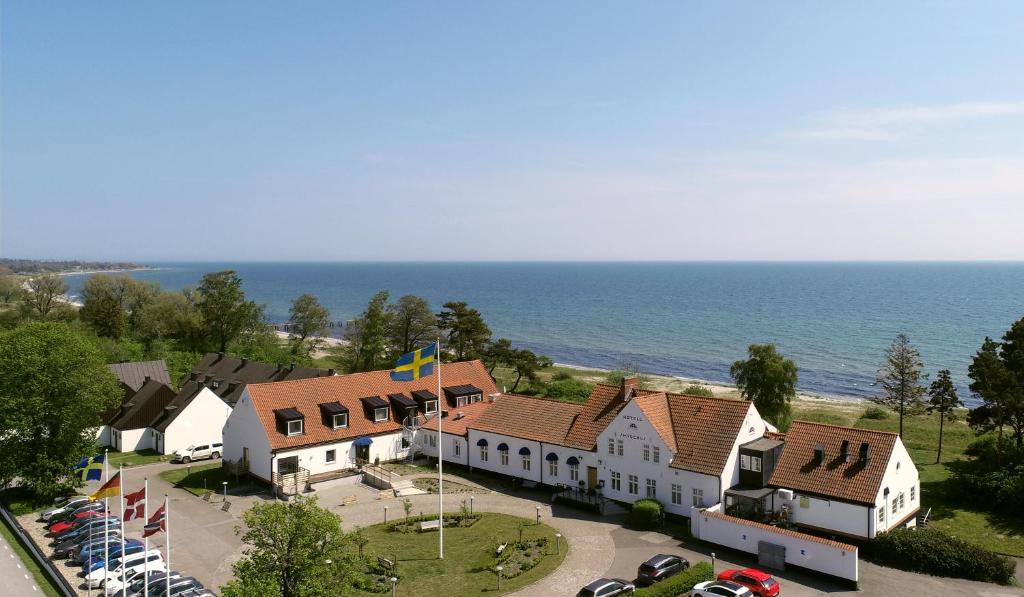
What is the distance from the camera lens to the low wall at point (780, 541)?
92.7 ft

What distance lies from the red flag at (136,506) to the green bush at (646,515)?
2289 centimetres

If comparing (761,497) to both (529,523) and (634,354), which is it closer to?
(529,523)

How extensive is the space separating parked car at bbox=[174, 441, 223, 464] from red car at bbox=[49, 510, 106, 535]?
14.6 m

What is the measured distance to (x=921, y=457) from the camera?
5222 centimetres

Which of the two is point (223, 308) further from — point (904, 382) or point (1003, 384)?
point (1003, 384)

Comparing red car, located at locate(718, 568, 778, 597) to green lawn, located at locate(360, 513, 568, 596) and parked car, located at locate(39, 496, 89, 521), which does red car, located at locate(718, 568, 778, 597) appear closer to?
green lawn, located at locate(360, 513, 568, 596)

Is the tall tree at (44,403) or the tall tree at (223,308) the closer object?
the tall tree at (44,403)

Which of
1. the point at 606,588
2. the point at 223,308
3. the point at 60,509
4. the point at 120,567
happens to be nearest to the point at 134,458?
the point at 60,509

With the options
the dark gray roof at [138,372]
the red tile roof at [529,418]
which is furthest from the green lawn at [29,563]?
the dark gray roof at [138,372]

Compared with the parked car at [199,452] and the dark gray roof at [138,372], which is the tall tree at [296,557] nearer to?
the parked car at [199,452]

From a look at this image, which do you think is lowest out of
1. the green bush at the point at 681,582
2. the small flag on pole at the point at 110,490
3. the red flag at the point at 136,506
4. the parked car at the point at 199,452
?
the parked car at the point at 199,452

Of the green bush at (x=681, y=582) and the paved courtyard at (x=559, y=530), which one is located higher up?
the green bush at (x=681, y=582)

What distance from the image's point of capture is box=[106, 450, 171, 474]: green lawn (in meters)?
49.3

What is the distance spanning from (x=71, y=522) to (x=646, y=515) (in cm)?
2959
